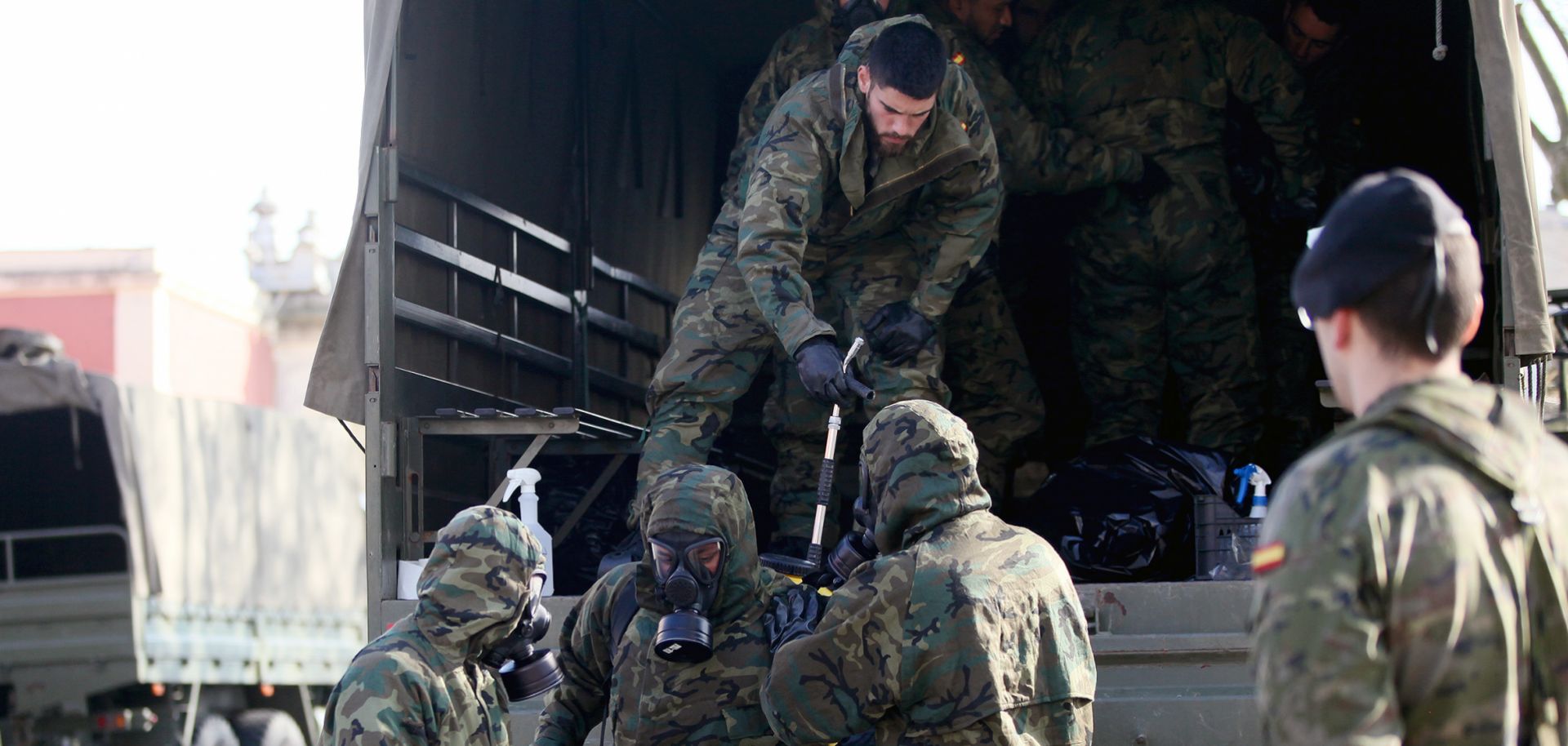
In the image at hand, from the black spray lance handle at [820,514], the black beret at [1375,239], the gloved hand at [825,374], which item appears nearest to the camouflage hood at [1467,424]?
the black beret at [1375,239]

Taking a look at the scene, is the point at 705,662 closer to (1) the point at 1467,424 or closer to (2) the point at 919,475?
(2) the point at 919,475

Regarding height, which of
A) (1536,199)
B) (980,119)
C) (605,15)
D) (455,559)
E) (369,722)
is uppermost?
(605,15)

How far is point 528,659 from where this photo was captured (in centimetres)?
354

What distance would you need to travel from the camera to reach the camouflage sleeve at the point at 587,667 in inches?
146

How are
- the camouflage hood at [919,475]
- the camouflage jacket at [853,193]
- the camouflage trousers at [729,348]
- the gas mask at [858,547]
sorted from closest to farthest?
the camouflage hood at [919,475], the gas mask at [858,547], the camouflage jacket at [853,193], the camouflage trousers at [729,348]

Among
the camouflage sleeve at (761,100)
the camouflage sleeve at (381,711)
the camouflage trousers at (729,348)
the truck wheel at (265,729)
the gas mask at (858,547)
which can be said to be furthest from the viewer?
the truck wheel at (265,729)

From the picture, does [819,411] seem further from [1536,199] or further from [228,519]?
[228,519]

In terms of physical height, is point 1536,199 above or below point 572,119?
below

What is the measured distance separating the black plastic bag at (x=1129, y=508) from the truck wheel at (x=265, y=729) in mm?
6178

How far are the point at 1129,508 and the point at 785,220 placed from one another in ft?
4.17

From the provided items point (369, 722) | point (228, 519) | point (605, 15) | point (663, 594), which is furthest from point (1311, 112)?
point (228, 519)

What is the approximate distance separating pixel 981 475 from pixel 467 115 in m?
2.08

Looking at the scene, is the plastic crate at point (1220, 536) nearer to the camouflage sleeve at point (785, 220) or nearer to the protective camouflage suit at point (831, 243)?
the protective camouflage suit at point (831, 243)

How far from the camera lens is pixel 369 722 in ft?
10.2
